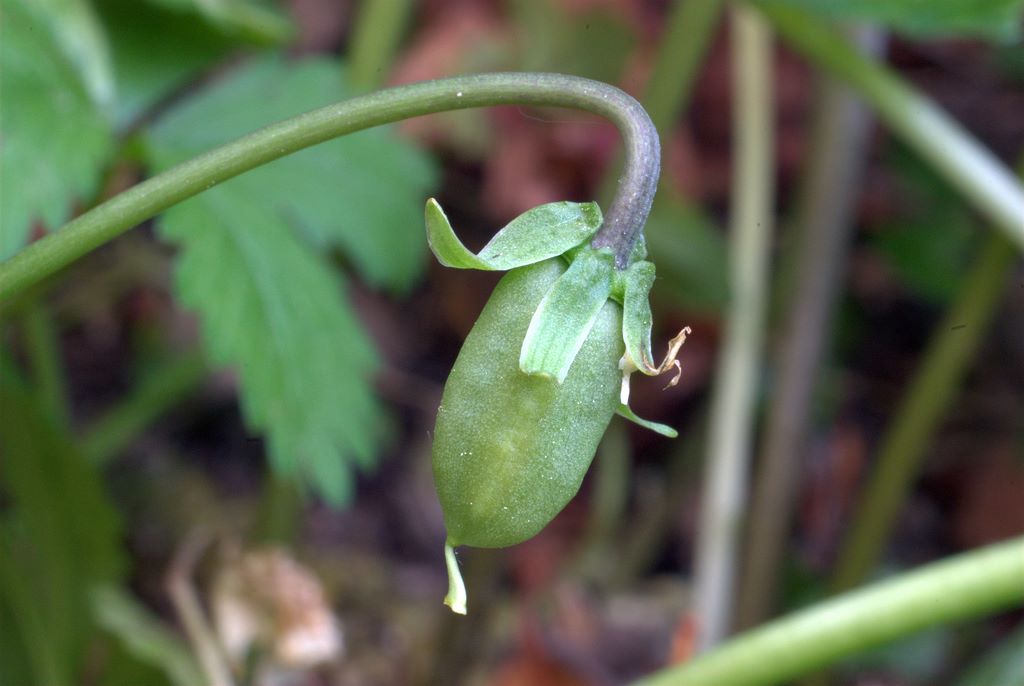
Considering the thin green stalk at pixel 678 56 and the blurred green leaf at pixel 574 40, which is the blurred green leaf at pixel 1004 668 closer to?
the thin green stalk at pixel 678 56

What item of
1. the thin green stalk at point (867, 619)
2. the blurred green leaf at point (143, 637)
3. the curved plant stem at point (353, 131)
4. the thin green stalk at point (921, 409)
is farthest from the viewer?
the thin green stalk at point (921, 409)

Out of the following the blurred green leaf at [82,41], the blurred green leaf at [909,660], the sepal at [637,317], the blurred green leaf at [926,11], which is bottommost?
the blurred green leaf at [909,660]

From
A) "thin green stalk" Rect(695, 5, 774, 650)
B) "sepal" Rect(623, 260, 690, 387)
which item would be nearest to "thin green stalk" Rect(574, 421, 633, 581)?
"thin green stalk" Rect(695, 5, 774, 650)

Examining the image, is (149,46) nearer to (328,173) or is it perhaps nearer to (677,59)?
(328,173)

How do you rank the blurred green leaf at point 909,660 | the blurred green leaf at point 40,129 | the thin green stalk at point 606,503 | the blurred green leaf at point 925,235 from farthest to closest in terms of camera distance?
the blurred green leaf at point 925,235 < the thin green stalk at point 606,503 < the blurred green leaf at point 909,660 < the blurred green leaf at point 40,129

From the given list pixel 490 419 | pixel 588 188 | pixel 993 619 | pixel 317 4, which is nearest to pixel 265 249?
pixel 490 419

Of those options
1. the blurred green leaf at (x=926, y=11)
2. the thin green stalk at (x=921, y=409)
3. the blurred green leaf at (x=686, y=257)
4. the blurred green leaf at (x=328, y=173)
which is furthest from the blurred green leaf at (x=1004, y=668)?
the blurred green leaf at (x=328, y=173)

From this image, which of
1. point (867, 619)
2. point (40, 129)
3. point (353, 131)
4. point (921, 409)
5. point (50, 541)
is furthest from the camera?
point (921, 409)

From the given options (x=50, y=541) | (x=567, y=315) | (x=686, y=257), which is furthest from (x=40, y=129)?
(x=686, y=257)
